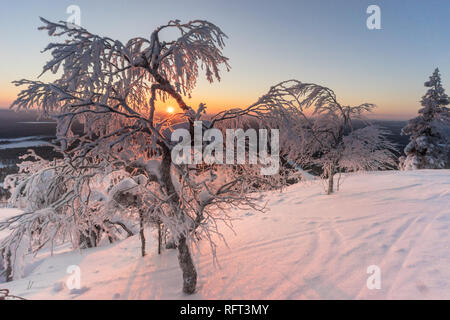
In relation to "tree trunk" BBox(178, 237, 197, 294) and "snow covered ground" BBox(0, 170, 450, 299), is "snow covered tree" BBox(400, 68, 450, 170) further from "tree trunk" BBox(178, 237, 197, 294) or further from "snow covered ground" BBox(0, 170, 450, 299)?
"tree trunk" BBox(178, 237, 197, 294)

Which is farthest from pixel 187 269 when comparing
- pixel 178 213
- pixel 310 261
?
pixel 310 261

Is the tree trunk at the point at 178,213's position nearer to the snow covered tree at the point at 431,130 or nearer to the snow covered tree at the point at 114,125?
the snow covered tree at the point at 114,125

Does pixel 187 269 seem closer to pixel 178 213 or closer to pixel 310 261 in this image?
pixel 178 213

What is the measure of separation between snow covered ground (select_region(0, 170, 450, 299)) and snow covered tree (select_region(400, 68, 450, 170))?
51.0 feet

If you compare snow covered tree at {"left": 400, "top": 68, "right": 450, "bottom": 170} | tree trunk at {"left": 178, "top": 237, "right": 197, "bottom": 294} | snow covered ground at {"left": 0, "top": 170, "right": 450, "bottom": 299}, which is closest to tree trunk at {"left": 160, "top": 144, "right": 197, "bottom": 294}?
tree trunk at {"left": 178, "top": 237, "right": 197, "bottom": 294}

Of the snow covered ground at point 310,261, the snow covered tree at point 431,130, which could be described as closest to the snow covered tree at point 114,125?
the snow covered ground at point 310,261

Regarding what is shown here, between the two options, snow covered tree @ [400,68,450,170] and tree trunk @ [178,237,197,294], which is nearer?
tree trunk @ [178,237,197,294]

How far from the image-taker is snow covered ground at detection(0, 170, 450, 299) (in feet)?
14.9

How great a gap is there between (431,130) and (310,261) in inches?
950

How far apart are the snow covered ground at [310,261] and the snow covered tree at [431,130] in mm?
15551

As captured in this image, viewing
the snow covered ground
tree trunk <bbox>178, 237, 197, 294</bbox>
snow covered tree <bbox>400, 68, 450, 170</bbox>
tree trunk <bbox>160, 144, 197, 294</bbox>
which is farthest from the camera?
snow covered tree <bbox>400, 68, 450, 170</bbox>
